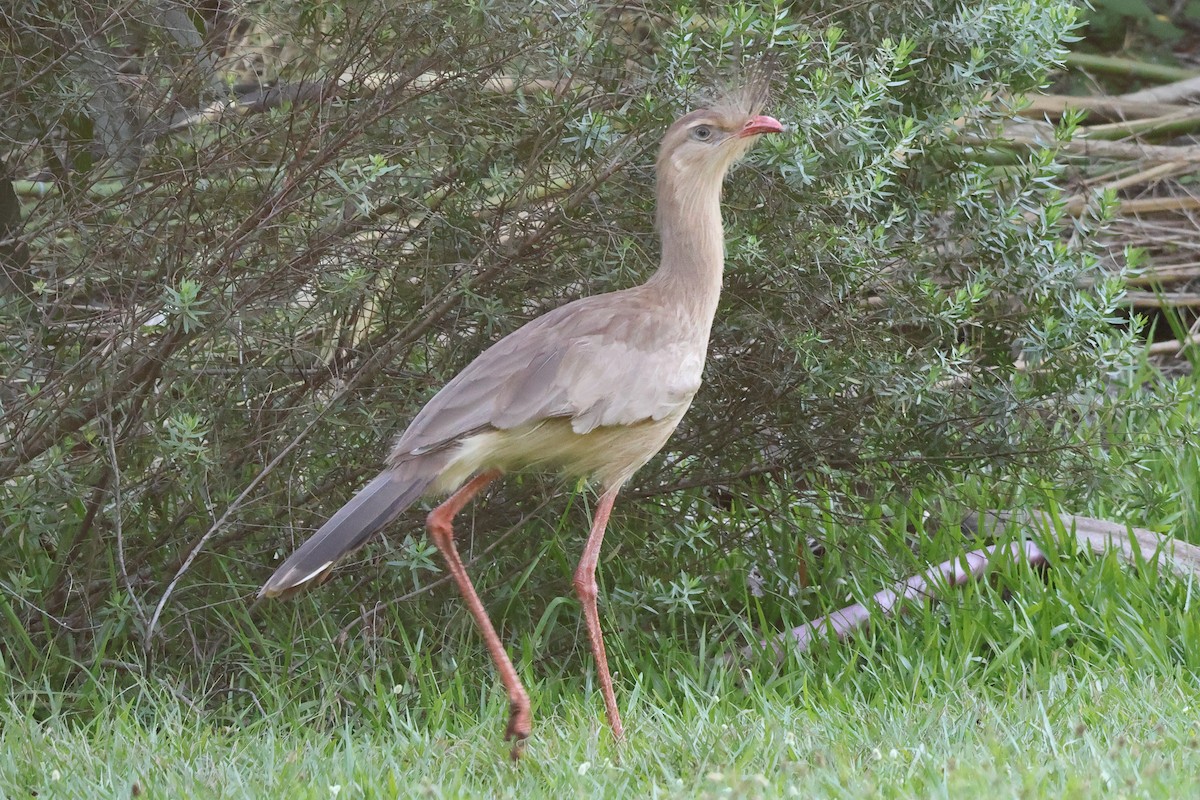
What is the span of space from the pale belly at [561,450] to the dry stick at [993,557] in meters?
0.92

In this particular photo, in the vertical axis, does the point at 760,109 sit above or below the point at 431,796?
above

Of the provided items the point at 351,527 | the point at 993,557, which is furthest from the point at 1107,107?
the point at 351,527

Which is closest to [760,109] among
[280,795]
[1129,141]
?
[280,795]

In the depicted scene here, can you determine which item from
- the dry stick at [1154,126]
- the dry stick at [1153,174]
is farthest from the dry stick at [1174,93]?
the dry stick at [1153,174]

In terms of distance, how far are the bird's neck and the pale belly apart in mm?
283

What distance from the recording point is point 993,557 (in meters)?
4.32

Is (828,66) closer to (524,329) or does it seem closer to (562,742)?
(524,329)

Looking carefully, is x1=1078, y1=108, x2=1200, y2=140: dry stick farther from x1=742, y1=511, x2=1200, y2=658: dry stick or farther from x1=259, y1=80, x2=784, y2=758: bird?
x1=259, y1=80, x2=784, y2=758: bird

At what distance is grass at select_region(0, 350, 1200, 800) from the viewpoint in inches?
112

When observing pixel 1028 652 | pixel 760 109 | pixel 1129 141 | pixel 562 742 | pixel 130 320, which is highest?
pixel 760 109

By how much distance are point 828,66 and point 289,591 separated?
187 cm

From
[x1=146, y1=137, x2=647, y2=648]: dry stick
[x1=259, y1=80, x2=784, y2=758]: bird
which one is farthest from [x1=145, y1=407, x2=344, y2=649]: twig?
[x1=259, y1=80, x2=784, y2=758]: bird

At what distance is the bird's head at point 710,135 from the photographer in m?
3.45

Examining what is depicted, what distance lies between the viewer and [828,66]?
12.1ft
